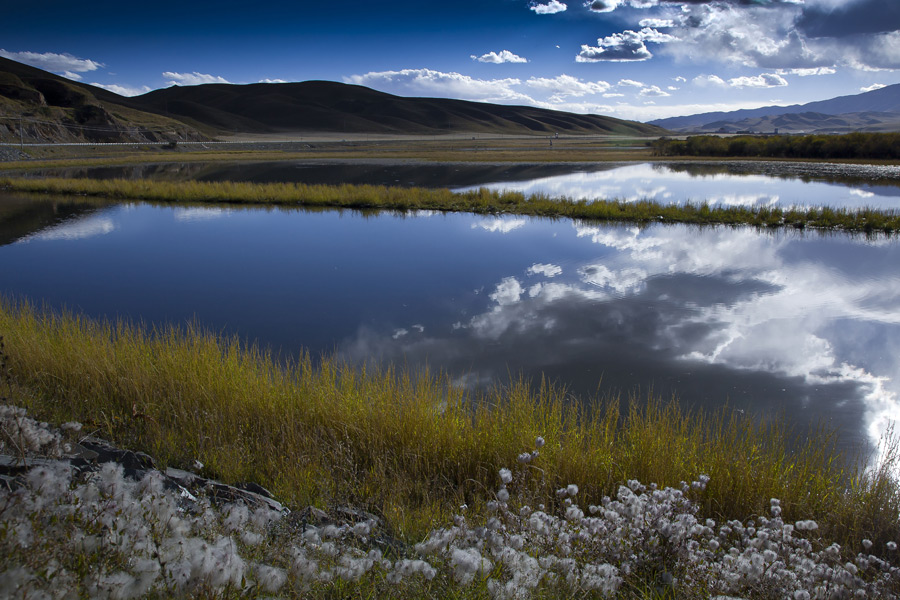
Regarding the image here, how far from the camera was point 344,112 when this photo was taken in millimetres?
149250

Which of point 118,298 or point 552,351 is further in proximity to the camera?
point 118,298

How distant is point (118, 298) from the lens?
11.0m

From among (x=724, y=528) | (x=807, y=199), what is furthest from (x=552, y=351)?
(x=807, y=199)

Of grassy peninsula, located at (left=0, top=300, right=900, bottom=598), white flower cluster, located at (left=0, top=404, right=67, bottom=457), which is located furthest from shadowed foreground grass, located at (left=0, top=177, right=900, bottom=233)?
white flower cluster, located at (left=0, top=404, right=67, bottom=457)

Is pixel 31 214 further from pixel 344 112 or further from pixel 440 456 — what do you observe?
pixel 344 112

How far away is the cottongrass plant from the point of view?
1908 mm

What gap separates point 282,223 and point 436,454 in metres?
16.4

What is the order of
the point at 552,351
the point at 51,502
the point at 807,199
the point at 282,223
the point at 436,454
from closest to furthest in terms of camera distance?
the point at 51,502 → the point at 436,454 → the point at 552,351 → the point at 282,223 → the point at 807,199

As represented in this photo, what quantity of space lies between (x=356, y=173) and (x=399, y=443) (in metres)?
33.7

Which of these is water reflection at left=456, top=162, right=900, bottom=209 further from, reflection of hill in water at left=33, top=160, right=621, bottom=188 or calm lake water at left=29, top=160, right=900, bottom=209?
reflection of hill in water at left=33, top=160, right=621, bottom=188

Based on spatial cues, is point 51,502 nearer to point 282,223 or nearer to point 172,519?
point 172,519

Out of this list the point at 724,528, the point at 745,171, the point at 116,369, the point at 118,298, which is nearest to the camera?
the point at 724,528

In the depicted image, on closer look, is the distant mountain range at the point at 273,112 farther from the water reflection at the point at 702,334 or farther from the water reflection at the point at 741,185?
the water reflection at the point at 702,334

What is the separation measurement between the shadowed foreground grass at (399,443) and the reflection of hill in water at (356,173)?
24.9 meters
